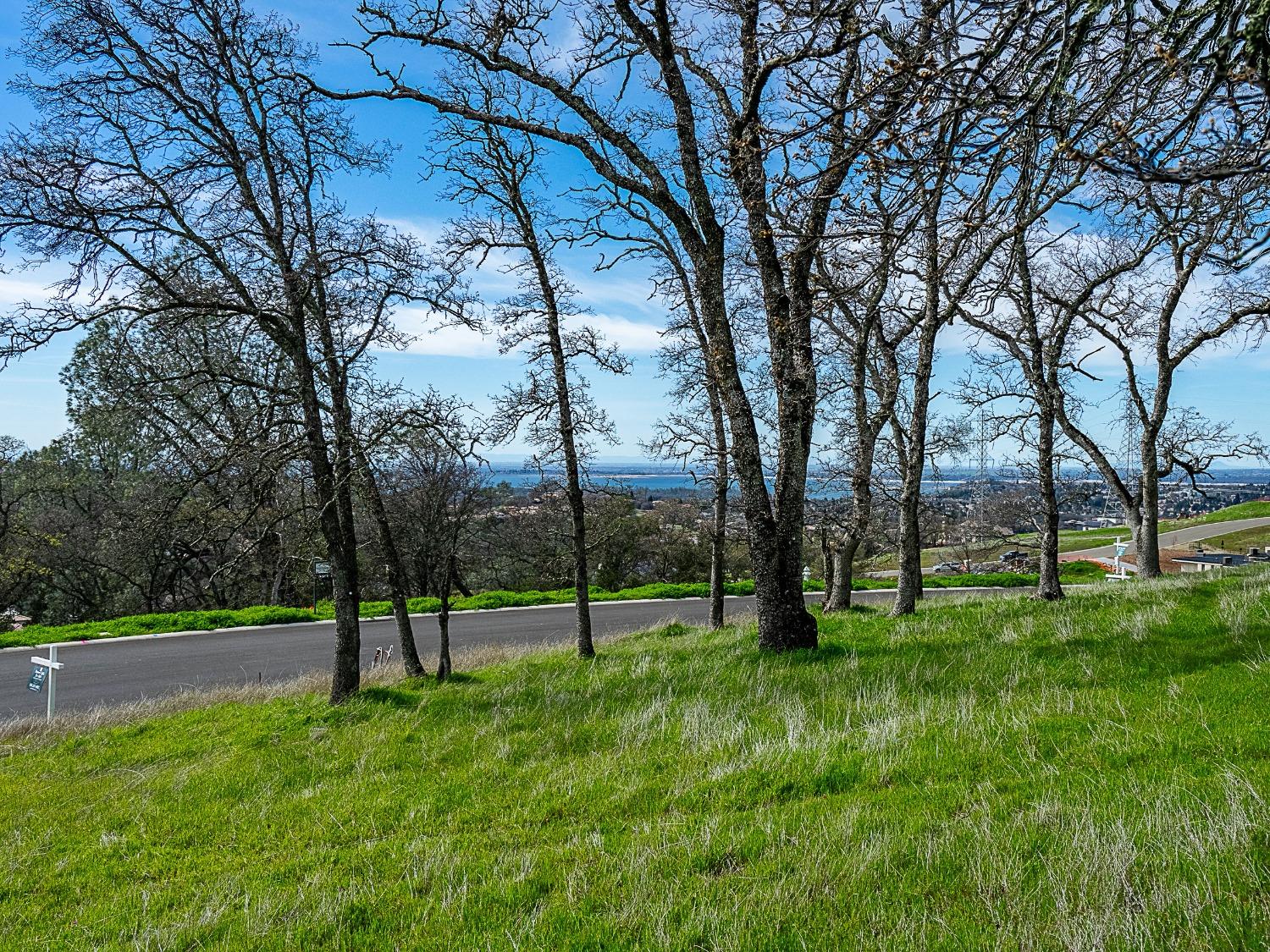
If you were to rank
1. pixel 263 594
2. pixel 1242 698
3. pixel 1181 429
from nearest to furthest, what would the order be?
pixel 1242 698 < pixel 1181 429 < pixel 263 594

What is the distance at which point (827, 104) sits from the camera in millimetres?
4281

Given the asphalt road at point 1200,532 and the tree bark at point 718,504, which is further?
the asphalt road at point 1200,532

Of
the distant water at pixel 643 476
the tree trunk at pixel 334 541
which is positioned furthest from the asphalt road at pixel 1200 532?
the tree trunk at pixel 334 541

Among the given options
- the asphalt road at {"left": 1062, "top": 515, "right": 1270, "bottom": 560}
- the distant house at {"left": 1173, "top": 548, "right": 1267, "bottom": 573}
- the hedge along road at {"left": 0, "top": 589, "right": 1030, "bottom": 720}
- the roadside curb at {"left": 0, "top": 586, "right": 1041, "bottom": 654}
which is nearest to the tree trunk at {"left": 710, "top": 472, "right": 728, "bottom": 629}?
the roadside curb at {"left": 0, "top": 586, "right": 1041, "bottom": 654}

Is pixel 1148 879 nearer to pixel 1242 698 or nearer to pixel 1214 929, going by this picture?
pixel 1214 929

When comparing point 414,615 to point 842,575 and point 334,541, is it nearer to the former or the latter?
point 334,541

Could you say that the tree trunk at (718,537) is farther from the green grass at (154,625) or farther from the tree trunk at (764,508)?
the green grass at (154,625)

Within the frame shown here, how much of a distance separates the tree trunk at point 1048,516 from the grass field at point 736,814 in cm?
501

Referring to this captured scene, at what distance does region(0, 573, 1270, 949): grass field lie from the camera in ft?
8.93

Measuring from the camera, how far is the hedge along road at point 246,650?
14.3 metres

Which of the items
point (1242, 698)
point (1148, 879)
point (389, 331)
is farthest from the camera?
point (389, 331)

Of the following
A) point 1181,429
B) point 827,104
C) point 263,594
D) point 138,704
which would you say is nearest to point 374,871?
→ point 827,104

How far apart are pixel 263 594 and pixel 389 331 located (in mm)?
25282

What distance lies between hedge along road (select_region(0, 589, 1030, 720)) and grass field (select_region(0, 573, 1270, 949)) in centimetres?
737
